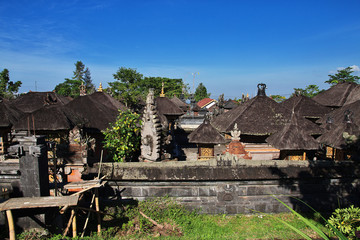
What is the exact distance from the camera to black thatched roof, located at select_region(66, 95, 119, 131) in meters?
12.4

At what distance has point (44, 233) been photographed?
5.36 meters

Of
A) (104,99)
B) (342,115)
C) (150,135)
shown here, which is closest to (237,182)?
(150,135)

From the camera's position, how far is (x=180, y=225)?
6.04 meters

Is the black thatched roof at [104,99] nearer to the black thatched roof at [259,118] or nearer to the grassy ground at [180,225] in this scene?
the black thatched roof at [259,118]

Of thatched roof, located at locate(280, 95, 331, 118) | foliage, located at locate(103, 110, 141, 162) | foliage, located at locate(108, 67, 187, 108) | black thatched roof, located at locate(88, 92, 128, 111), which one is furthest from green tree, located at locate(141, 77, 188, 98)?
foliage, located at locate(103, 110, 141, 162)

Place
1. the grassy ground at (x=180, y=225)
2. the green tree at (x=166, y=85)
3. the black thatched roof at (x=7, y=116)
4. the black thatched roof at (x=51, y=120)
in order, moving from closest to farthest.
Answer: the grassy ground at (x=180, y=225) → the black thatched roof at (x=51, y=120) → the black thatched roof at (x=7, y=116) → the green tree at (x=166, y=85)

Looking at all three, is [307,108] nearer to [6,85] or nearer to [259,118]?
[259,118]

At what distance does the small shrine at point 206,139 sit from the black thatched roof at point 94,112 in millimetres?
4948

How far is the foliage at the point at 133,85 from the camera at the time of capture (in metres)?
29.2

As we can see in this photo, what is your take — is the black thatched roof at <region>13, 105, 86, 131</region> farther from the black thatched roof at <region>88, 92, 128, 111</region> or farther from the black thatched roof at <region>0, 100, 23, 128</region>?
the black thatched roof at <region>88, 92, 128, 111</region>

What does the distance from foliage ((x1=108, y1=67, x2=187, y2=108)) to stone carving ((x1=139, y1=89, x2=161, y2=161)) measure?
15.0 m

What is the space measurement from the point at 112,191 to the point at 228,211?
3469mm

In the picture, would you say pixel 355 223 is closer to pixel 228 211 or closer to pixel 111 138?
pixel 228 211

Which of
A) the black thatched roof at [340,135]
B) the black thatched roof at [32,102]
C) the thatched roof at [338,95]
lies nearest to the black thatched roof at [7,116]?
the black thatched roof at [32,102]
